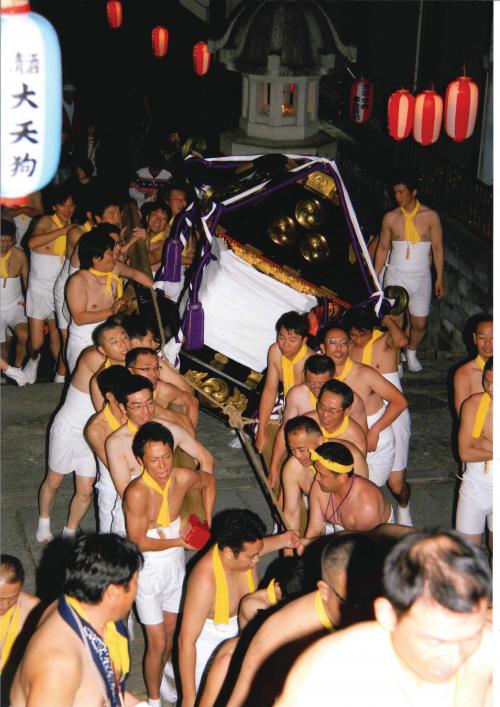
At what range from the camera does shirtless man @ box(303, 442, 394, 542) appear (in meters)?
5.93

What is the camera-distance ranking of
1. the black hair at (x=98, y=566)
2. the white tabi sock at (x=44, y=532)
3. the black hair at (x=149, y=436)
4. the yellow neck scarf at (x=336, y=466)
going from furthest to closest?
the white tabi sock at (x=44, y=532)
the yellow neck scarf at (x=336, y=466)
the black hair at (x=149, y=436)
the black hair at (x=98, y=566)

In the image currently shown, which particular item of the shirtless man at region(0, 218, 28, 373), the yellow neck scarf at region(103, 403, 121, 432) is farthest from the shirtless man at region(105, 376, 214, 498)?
the shirtless man at region(0, 218, 28, 373)

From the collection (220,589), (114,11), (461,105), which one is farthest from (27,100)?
(114,11)

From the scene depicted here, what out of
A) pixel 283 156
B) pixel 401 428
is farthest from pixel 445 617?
pixel 283 156

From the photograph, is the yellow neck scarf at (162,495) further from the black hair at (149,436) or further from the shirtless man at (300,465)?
the shirtless man at (300,465)

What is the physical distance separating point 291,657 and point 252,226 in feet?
16.4

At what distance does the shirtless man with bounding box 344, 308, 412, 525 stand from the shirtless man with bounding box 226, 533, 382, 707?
3.11 metres

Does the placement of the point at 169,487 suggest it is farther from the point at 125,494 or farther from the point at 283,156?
the point at 283,156

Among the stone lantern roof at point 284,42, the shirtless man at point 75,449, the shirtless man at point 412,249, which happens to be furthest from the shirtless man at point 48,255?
the stone lantern roof at point 284,42

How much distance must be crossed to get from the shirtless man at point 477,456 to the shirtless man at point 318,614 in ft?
7.76

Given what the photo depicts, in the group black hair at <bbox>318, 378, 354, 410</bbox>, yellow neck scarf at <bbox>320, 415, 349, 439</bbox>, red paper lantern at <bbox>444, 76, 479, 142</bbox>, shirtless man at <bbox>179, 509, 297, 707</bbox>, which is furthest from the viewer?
red paper lantern at <bbox>444, 76, 479, 142</bbox>

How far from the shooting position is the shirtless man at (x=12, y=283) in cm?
956

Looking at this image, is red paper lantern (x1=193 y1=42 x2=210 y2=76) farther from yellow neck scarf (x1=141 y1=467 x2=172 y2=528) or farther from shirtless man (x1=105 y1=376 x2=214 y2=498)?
yellow neck scarf (x1=141 y1=467 x2=172 y2=528)

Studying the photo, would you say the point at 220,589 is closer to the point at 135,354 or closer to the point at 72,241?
the point at 135,354
